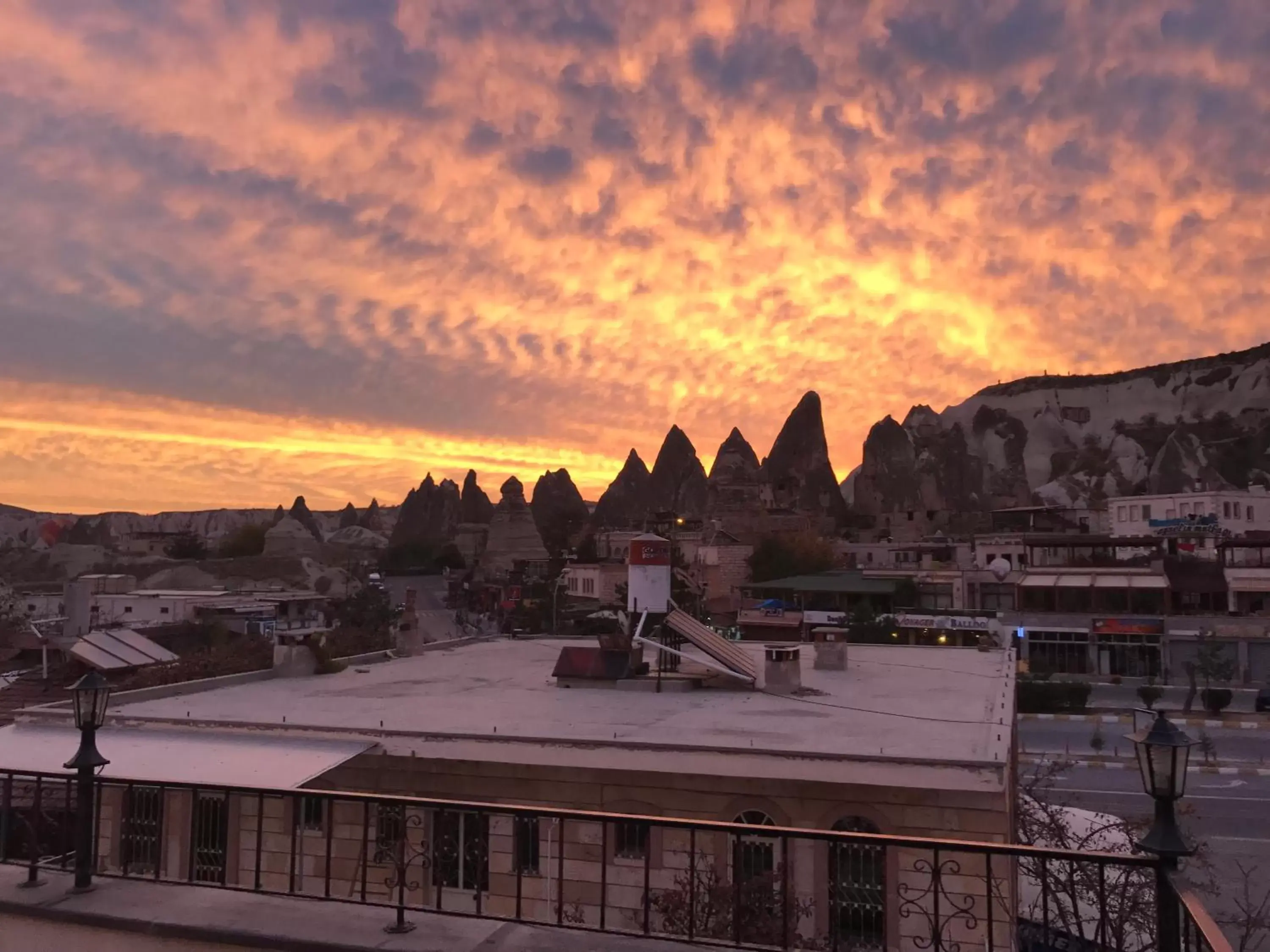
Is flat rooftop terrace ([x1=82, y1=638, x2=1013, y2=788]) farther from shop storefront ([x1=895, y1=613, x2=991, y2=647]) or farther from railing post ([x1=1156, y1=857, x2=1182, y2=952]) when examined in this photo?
shop storefront ([x1=895, y1=613, x2=991, y2=647])

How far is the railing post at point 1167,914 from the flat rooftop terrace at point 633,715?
603cm

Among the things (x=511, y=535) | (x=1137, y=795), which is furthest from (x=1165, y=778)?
(x=511, y=535)

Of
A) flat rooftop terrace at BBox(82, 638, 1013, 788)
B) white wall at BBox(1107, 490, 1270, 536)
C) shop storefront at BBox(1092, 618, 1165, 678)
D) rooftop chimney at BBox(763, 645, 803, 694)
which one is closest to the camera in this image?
flat rooftop terrace at BBox(82, 638, 1013, 788)

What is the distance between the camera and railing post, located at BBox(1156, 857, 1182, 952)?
422cm

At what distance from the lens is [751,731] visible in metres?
12.6

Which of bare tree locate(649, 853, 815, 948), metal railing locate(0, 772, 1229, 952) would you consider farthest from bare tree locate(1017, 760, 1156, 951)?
bare tree locate(649, 853, 815, 948)

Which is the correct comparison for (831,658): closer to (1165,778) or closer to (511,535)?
(1165,778)

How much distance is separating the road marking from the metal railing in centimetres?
989

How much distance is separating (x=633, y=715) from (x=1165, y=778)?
33.7 ft

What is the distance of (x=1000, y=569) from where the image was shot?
50875mm

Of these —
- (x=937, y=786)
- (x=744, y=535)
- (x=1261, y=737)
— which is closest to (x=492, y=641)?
(x=937, y=786)

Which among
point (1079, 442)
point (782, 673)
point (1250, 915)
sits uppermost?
point (1079, 442)

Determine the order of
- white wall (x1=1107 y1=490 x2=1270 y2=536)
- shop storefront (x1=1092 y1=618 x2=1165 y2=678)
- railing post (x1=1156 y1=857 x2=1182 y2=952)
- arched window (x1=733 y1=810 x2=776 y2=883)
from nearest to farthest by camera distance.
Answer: railing post (x1=1156 y1=857 x2=1182 y2=952), arched window (x1=733 y1=810 x2=776 y2=883), shop storefront (x1=1092 y1=618 x2=1165 y2=678), white wall (x1=1107 y1=490 x2=1270 y2=536)

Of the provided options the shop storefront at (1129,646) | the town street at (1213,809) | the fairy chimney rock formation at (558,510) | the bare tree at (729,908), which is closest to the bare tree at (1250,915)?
→ the town street at (1213,809)
